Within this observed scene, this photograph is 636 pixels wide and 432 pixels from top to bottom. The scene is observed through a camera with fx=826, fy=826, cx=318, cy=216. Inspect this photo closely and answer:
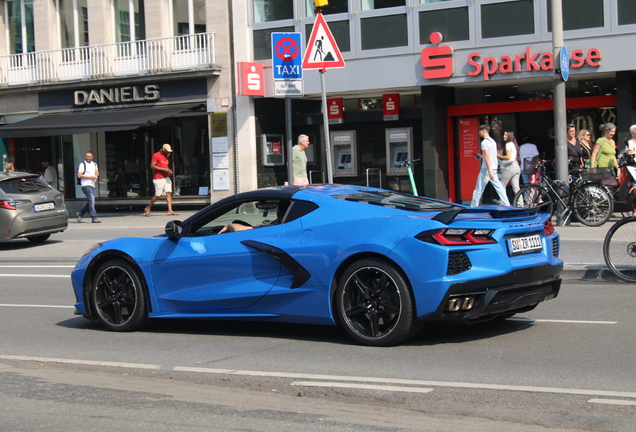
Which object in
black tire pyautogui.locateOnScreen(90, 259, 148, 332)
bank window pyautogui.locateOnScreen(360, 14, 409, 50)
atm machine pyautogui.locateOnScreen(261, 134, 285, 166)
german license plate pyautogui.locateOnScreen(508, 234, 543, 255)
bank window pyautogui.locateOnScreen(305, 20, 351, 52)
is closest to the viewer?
german license plate pyautogui.locateOnScreen(508, 234, 543, 255)

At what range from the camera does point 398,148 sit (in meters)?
22.7

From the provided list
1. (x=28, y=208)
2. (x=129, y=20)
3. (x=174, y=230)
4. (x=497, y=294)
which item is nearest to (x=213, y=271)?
(x=174, y=230)

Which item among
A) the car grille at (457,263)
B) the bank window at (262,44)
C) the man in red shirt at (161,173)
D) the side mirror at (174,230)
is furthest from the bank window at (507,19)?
the car grille at (457,263)

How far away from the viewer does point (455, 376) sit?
564cm

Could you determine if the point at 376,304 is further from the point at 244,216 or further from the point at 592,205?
the point at 592,205

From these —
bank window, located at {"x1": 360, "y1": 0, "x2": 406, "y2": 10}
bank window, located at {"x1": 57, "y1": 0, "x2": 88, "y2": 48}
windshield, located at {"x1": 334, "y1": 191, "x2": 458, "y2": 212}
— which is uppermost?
bank window, located at {"x1": 57, "y1": 0, "x2": 88, "y2": 48}

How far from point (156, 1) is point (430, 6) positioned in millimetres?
8887

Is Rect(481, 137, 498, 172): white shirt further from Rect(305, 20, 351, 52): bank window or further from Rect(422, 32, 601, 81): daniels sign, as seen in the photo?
Rect(305, 20, 351, 52): bank window

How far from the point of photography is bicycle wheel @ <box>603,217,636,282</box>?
9.38m

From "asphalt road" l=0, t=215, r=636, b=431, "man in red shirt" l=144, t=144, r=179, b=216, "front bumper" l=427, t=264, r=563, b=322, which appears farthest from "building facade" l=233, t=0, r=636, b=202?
"front bumper" l=427, t=264, r=563, b=322

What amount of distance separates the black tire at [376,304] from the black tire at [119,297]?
215cm

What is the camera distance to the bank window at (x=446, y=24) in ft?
64.4

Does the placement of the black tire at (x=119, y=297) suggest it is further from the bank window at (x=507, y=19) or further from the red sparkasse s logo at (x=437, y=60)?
the bank window at (x=507, y=19)

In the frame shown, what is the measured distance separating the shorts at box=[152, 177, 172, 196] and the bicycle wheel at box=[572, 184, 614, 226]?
11.9 m
